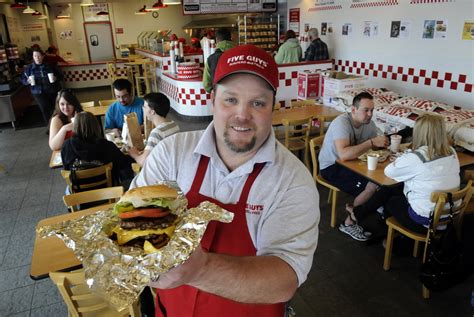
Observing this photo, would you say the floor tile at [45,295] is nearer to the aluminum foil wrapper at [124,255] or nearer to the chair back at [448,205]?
the aluminum foil wrapper at [124,255]

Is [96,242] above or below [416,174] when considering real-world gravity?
above

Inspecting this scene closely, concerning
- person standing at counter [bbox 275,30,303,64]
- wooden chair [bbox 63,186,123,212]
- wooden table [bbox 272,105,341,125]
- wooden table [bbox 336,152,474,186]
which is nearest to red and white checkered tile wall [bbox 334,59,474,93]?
person standing at counter [bbox 275,30,303,64]

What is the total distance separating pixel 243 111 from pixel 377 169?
2.28 metres

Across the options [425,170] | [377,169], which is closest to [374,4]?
[377,169]

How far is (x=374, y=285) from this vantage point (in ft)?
9.36

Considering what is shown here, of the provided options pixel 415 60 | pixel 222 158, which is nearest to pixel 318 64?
pixel 415 60

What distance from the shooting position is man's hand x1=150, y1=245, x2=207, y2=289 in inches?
31.8

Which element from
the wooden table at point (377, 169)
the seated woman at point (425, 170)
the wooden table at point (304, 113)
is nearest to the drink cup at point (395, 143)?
the wooden table at point (377, 169)

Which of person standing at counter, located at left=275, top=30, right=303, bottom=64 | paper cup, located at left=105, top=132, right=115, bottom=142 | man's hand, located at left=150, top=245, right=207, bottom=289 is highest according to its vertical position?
person standing at counter, located at left=275, top=30, right=303, bottom=64

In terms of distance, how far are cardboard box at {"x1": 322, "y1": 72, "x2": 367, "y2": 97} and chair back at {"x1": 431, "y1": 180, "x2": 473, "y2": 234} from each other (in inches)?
123

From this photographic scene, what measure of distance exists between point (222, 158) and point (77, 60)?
1494cm

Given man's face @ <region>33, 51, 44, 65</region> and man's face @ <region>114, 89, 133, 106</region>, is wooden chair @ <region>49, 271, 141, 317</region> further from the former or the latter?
man's face @ <region>33, 51, 44, 65</region>

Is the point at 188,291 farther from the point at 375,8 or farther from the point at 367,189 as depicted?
the point at 375,8

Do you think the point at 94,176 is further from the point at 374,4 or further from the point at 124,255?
the point at 374,4
